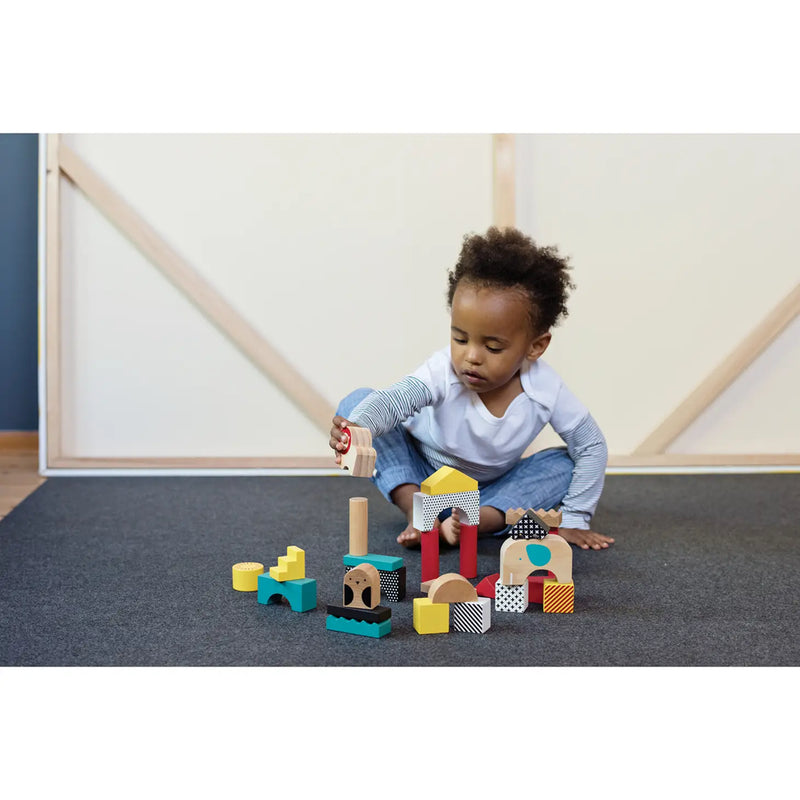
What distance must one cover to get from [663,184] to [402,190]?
2.03 ft

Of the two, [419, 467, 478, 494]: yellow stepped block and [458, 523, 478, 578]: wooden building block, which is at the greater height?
[419, 467, 478, 494]: yellow stepped block

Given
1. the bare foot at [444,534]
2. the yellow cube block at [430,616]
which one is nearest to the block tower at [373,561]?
the yellow cube block at [430,616]

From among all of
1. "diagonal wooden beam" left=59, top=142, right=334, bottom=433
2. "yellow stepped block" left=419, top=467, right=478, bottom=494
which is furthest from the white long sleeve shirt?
"diagonal wooden beam" left=59, top=142, right=334, bottom=433

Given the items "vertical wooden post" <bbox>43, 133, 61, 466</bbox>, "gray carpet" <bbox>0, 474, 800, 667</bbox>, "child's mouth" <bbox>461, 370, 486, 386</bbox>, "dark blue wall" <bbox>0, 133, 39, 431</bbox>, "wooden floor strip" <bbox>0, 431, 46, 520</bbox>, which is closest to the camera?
"gray carpet" <bbox>0, 474, 800, 667</bbox>

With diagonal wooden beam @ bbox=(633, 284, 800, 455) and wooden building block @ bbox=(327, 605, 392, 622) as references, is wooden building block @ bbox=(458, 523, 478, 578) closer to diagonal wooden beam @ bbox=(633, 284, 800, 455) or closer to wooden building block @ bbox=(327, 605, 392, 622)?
wooden building block @ bbox=(327, 605, 392, 622)

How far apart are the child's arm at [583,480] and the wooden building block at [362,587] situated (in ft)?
1.67

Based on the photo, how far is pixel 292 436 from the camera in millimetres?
2211

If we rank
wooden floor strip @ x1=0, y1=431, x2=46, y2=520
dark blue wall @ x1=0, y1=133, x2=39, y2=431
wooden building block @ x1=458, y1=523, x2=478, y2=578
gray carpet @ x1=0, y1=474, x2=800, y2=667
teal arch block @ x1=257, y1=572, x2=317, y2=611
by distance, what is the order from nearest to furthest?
gray carpet @ x1=0, y1=474, x2=800, y2=667 < teal arch block @ x1=257, y1=572, x2=317, y2=611 < wooden building block @ x1=458, y1=523, x2=478, y2=578 < wooden floor strip @ x1=0, y1=431, x2=46, y2=520 < dark blue wall @ x1=0, y1=133, x2=39, y2=431

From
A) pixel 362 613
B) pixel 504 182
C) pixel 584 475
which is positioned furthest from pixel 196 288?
pixel 362 613

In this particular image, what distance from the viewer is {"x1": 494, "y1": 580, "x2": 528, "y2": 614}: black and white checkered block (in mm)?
1135

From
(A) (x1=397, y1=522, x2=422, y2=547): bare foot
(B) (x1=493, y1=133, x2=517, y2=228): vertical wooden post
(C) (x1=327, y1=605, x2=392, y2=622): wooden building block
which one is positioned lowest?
(C) (x1=327, y1=605, x2=392, y2=622): wooden building block

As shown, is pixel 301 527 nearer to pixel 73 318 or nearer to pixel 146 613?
pixel 146 613

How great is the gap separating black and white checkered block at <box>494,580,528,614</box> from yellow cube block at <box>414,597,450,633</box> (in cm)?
10

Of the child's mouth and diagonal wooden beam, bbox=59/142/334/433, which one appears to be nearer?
the child's mouth
